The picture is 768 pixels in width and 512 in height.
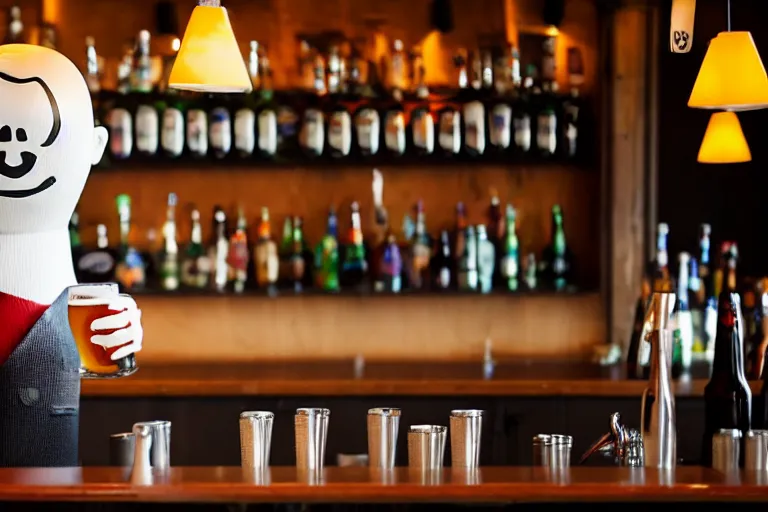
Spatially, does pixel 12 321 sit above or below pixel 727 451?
above

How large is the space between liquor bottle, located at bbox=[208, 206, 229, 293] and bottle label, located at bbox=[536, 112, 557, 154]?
1.22m

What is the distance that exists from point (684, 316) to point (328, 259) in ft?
4.34

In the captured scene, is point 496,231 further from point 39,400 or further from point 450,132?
point 39,400

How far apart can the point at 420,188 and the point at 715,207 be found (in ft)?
3.65

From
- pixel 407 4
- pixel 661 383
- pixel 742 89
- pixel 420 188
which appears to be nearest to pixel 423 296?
pixel 420 188

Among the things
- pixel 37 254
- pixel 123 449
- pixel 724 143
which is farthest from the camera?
pixel 724 143

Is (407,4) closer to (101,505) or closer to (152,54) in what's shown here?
(152,54)

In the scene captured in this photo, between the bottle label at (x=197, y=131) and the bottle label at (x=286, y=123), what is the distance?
27 centimetres

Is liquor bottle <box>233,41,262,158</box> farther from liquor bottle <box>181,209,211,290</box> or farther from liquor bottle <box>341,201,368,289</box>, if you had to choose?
liquor bottle <box>341,201,368,289</box>

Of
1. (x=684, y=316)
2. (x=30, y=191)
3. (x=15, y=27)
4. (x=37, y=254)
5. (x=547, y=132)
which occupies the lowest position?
(x=684, y=316)

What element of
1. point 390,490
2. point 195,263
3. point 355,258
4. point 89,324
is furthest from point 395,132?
point 390,490

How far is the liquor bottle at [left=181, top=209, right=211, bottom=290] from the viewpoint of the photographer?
14.3ft

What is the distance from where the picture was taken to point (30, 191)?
224cm

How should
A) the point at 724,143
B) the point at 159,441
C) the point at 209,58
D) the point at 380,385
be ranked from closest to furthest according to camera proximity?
the point at 159,441 < the point at 209,58 < the point at 724,143 < the point at 380,385
